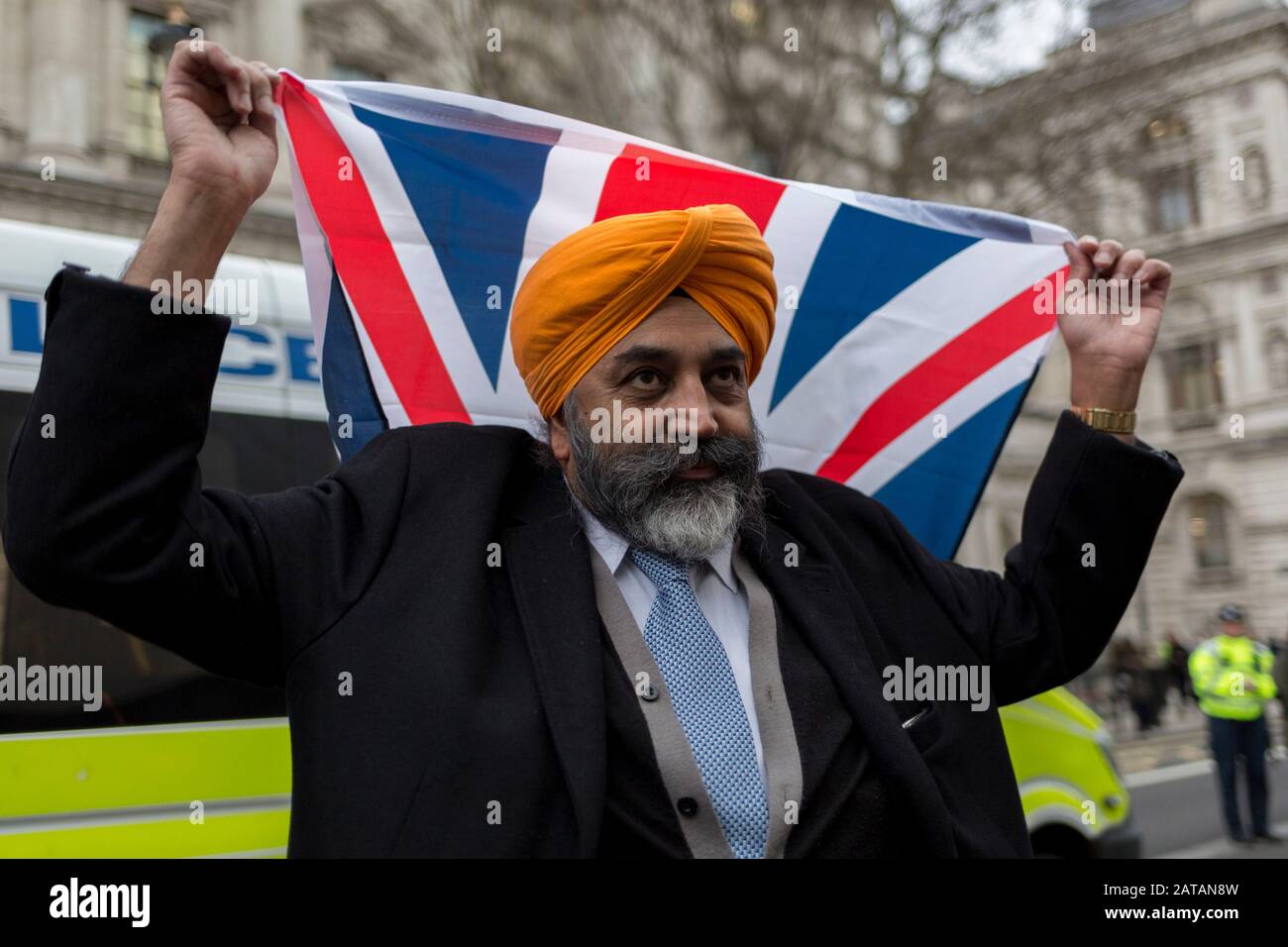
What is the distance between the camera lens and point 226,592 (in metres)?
1.89

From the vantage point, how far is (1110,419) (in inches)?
102

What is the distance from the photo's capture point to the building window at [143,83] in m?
17.9

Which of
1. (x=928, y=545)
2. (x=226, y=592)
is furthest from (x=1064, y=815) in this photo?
(x=226, y=592)

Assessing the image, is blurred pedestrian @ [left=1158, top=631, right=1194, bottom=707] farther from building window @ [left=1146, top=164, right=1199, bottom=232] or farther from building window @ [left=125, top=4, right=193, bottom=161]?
building window @ [left=125, top=4, right=193, bottom=161]

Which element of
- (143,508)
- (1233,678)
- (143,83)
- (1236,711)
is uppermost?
(143,83)

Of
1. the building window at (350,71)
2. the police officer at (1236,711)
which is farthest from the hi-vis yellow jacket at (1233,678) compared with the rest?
the building window at (350,71)

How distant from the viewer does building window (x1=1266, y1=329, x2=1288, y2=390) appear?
34219mm

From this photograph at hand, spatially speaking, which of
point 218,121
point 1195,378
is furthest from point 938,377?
point 1195,378

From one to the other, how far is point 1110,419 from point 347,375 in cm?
167

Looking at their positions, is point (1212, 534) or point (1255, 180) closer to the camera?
point (1255, 180)

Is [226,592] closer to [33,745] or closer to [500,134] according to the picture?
[500,134]

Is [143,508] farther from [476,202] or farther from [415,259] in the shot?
[476,202]

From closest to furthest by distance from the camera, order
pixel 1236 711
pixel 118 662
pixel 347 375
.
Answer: pixel 347 375, pixel 118 662, pixel 1236 711
